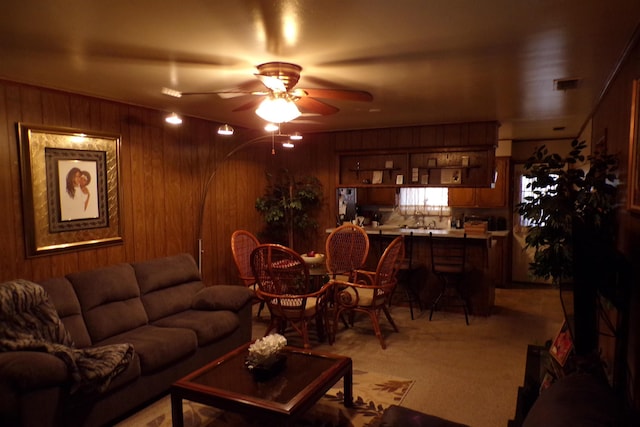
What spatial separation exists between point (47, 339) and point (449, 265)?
12.9ft

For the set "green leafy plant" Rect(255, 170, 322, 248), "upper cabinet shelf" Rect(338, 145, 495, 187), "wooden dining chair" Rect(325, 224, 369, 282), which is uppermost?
"upper cabinet shelf" Rect(338, 145, 495, 187)

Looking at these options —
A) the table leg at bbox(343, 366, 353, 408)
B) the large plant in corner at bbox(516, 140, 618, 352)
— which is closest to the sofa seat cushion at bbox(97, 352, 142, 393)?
the table leg at bbox(343, 366, 353, 408)

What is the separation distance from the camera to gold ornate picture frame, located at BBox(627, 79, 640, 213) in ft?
6.94

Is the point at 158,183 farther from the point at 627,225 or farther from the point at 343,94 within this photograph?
the point at 627,225

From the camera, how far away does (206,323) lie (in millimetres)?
3475

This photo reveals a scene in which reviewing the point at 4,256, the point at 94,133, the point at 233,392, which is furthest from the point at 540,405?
the point at 94,133

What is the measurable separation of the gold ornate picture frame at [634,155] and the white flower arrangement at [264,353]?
6.89 feet

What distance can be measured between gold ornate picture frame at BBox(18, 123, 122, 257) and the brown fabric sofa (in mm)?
421

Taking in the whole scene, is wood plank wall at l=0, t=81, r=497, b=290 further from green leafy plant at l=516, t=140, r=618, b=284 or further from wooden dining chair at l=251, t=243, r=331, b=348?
green leafy plant at l=516, t=140, r=618, b=284

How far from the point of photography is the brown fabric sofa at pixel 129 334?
2277 mm

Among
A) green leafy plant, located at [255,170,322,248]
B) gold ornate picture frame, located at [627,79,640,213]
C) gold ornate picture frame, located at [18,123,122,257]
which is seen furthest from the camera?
green leafy plant, located at [255,170,322,248]

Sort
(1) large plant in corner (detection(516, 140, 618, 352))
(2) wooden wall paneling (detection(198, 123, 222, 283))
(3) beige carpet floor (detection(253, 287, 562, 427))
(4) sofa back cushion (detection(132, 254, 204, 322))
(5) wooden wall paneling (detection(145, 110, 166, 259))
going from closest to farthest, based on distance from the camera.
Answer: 1. (1) large plant in corner (detection(516, 140, 618, 352))
2. (3) beige carpet floor (detection(253, 287, 562, 427))
3. (4) sofa back cushion (detection(132, 254, 204, 322))
4. (5) wooden wall paneling (detection(145, 110, 166, 259))
5. (2) wooden wall paneling (detection(198, 123, 222, 283))

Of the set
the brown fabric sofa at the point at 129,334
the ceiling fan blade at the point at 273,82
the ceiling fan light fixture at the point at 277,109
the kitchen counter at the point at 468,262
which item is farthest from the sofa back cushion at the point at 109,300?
the kitchen counter at the point at 468,262

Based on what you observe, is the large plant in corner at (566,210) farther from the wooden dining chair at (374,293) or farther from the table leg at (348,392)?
the table leg at (348,392)
